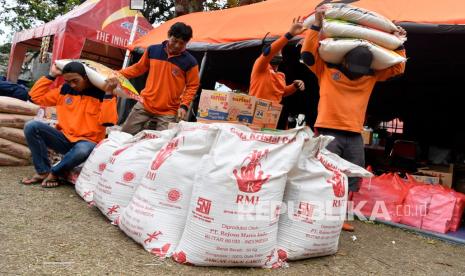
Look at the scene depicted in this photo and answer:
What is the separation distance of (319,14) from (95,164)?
208 cm

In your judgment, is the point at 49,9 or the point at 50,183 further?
the point at 49,9

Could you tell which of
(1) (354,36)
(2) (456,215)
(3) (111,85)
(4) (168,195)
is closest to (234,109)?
(4) (168,195)

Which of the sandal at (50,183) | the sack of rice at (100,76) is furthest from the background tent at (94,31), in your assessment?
the sandal at (50,183)

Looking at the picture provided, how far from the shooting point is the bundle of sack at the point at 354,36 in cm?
287

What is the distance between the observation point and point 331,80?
3.04m

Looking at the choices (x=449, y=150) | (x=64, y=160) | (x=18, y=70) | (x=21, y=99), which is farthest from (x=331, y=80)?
(x=18, y=70)

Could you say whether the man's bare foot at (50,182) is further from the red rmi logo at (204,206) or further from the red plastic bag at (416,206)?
the red plastic bag at (416,206)

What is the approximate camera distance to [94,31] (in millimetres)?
7645

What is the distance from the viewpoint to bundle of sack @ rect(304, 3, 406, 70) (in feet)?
9.43

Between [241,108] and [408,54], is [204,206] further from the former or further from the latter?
[408,54]

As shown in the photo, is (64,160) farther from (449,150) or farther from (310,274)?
(449,150)

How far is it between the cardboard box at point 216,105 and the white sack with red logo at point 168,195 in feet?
1.36

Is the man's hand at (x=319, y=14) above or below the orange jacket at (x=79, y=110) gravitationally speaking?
above

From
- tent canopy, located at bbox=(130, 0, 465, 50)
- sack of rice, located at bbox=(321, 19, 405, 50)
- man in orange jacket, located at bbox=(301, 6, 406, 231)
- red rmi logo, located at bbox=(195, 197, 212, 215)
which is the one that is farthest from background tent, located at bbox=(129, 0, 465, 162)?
red rmi logo, located at bbox=(195, 197, 212, 215)
